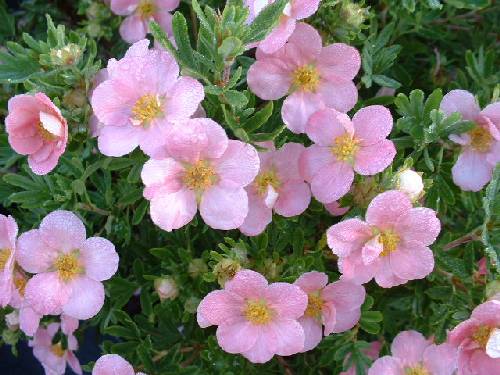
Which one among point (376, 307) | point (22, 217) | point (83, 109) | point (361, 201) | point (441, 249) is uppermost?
point (83, 109)

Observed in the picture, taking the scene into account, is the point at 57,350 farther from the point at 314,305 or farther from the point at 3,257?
the point at 314,305

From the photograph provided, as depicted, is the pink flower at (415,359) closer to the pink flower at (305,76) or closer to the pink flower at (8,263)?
the pink flower at (305,76)

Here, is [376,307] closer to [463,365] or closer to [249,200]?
[463,365]

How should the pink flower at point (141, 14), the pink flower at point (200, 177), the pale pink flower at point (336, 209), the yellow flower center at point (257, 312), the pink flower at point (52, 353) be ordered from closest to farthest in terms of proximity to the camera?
the pink flower at point (200, 177)
the yellow flower center at point (257, 312)
the pale pink flower at point (336, 209)
the pink flower at point (141, 14)
the pink flower at point (52, 353)

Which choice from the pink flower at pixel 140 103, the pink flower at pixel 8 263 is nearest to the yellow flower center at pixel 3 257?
the pink flower at pixel 8 263

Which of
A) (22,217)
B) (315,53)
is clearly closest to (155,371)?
(22,217)

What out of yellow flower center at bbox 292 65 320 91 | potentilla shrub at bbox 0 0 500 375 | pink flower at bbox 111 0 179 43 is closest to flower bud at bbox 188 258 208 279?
potentilla shrub at bbox 0 0 500 375
